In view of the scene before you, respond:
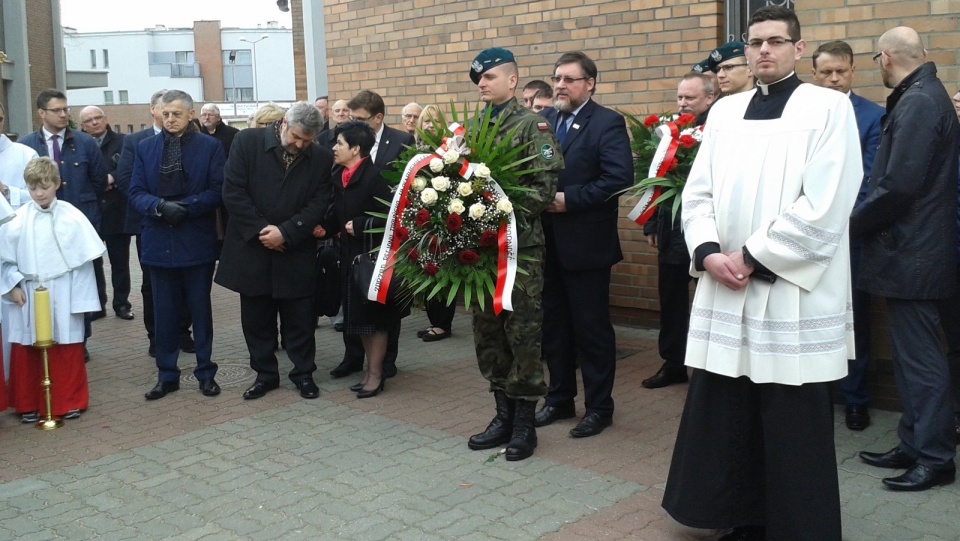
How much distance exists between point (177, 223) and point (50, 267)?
881 millimetres

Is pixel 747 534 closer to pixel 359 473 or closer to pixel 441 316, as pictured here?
pixel 359 473

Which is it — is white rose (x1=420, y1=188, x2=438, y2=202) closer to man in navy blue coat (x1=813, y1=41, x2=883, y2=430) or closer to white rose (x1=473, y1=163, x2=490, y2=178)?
white rose (x1=473, y1=163, x2=490, y2=178)

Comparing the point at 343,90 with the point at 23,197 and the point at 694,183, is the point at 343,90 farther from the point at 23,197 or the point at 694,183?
the point at 694,183

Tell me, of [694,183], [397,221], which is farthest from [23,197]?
[694,183]

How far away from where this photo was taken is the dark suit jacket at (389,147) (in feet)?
23.5

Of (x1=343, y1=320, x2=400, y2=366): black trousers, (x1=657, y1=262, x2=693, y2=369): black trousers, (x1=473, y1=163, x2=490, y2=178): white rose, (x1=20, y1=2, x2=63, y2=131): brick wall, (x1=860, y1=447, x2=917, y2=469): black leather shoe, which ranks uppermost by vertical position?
(x1=20, y1=2, x2=63, y2=131): brick wall

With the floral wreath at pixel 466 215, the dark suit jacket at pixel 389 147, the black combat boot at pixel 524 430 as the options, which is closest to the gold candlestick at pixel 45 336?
the dark suit jacket at pixel 389 147

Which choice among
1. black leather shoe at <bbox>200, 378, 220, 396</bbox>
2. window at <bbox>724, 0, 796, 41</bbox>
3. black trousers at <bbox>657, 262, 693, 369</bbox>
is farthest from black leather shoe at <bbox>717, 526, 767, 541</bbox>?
window at <bbox>724, 0, 796, 41</bbox>

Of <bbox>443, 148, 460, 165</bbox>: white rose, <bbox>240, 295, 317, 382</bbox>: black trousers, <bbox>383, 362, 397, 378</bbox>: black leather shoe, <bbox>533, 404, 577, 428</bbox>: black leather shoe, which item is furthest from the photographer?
<bbox>383, 362, 397, 378</bbox>: black leather shoe

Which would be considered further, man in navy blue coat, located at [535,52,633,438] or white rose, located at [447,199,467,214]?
man in navy blue coat, located at [535,52,633,438]

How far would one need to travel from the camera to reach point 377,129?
7.77 metres

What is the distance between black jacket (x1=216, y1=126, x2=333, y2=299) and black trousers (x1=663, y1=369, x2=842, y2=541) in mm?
3463

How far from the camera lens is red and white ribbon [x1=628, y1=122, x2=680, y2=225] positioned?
5711mm

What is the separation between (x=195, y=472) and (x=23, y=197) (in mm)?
3144
